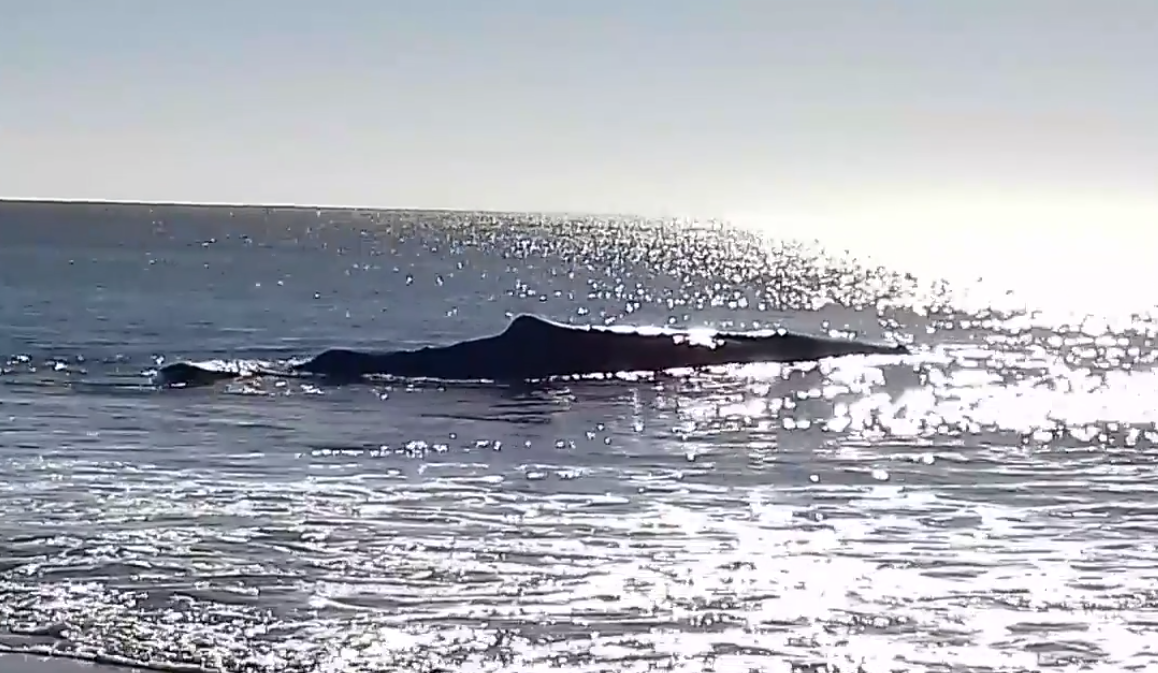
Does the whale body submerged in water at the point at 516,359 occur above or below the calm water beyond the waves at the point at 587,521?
above

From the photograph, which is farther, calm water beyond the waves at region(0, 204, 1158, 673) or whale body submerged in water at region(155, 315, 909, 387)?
whale body submerged in water at region(155, 315, 909, 387)

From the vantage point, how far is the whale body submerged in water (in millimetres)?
53906

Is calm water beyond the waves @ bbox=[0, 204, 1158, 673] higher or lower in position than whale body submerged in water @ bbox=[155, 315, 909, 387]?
lower

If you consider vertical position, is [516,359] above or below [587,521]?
above

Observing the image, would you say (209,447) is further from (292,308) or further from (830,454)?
(292,308)

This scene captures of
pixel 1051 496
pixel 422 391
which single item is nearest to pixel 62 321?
pixel 422 391

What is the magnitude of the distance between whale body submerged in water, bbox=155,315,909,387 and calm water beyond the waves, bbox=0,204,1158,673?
7.67 feet

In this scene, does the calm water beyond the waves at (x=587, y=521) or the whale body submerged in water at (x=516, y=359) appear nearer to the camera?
the calm water beyond the waves at (x=587, y=521)

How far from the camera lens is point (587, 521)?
2659 cm

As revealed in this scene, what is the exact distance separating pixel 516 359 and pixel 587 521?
2861cm

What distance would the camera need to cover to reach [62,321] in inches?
3081

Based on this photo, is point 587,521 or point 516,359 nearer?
point 587,521

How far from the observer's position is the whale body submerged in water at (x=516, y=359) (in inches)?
2122

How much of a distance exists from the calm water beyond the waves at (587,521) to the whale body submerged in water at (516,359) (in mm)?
2339
